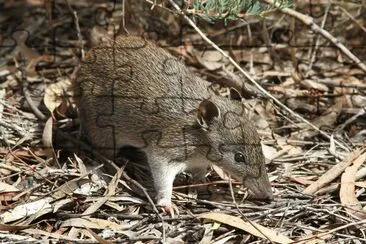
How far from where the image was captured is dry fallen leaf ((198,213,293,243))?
5.68 m

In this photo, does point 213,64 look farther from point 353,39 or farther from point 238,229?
point 238,229

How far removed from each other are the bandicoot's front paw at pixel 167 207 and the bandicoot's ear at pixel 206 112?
81 centimetres

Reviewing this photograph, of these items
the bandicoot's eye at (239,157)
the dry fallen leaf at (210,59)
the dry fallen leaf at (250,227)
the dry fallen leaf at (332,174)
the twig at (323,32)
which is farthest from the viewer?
the dry fallen leaf at (210,59)

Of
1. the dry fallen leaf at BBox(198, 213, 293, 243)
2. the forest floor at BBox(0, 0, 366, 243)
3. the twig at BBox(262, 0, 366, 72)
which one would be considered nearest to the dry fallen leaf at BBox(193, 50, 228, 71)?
the forest floor at BBox(0, 0, 366, 243)

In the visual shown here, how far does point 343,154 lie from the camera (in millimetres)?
7137

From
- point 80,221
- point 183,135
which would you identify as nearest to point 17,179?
point 80,221

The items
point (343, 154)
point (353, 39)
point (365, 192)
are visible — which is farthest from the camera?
point (353, 39)

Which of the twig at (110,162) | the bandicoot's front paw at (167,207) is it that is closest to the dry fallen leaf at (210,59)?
the twig at (110,162)

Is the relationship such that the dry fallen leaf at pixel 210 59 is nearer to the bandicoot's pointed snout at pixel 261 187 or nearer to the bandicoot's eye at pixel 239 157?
the bandicoot's eye at pixel 239 157

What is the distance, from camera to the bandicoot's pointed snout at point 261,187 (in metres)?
6.21

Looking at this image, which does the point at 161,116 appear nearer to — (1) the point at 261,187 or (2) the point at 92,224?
(1) the point at 261,187

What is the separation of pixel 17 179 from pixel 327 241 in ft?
9.12

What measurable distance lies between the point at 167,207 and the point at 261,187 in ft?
2.68

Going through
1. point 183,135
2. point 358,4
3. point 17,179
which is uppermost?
point 358,4
